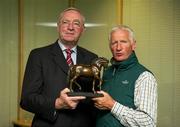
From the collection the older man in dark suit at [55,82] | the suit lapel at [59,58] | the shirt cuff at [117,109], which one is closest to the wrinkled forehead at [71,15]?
the older man in dark suit at [55,82]

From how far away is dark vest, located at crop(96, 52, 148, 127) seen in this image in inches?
74.0

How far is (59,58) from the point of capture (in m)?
2.10

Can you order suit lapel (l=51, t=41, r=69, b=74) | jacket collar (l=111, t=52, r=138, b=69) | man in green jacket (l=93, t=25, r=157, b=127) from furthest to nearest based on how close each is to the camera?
1. suit lapel (l=51, t=41, r=69, b=74)
2. jacket collar (l=111, t=52, r=138, b=69)
3. man in green jacket (l=93, t=25, r=157, b=127)

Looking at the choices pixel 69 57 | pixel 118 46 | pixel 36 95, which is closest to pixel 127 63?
pixel 118 46

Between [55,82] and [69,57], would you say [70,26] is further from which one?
[55,82]

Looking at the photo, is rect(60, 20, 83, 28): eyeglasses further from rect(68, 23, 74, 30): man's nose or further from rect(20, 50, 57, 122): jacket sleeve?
rect(20, 50, 57, 122): jacket sleeve

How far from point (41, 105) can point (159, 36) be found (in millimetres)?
1862

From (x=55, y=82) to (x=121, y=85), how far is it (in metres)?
0.38

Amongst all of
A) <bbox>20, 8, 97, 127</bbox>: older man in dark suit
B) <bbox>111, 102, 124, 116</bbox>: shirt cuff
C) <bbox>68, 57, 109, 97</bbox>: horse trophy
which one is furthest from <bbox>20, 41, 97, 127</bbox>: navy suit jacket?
<bbox>111, 102, 124, 116</bbox>: shirt cuff

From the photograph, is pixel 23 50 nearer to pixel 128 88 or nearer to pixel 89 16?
pixel 89 16

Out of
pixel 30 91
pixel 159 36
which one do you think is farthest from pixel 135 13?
pixel 30 91

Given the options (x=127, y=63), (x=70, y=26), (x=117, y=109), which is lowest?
(x=117, y=109)

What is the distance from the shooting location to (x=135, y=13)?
3.66m

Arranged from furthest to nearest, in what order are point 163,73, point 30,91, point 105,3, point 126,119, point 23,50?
point 23,50
point 105,3
point 163,73
point 30,91
point 126,119
